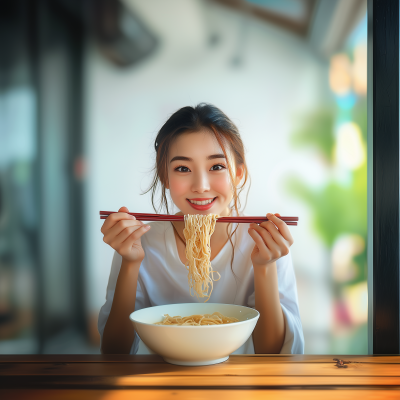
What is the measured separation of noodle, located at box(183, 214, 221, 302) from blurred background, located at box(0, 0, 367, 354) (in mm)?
441

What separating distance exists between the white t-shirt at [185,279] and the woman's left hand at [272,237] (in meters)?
0.36

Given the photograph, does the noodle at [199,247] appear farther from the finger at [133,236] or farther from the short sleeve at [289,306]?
the short sleeve at [289,306]

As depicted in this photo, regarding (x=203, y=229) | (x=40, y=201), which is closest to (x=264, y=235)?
(x=203, y=229)

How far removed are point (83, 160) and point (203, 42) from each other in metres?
0.93

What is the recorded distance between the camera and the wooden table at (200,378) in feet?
3.27

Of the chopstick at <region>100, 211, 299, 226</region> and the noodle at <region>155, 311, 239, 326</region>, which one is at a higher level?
the chopstick at <region>100, 211, 299, 226</region>

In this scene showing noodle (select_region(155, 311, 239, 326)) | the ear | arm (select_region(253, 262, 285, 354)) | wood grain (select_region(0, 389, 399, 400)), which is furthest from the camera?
the ear

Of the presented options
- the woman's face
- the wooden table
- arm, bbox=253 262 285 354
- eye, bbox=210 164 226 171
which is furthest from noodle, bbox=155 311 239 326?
eye, bbox=210 164 226 171

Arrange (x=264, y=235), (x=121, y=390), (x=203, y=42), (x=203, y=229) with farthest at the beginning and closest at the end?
(x=203, y=42)
(x=203, y=229)
(x=264, y=235)
(x=121, y=390)

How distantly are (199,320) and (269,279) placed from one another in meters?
0.37

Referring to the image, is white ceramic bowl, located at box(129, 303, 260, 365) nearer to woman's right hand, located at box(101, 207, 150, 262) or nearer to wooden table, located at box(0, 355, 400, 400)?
wooden table, located at box(0, 355, 400, 400)

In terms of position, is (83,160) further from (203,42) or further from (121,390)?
(121,390)

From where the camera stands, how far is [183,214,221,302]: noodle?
62.5 inches

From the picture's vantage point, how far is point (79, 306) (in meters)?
1.99
